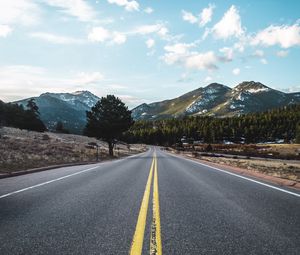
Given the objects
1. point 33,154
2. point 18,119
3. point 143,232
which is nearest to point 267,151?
point 33,154

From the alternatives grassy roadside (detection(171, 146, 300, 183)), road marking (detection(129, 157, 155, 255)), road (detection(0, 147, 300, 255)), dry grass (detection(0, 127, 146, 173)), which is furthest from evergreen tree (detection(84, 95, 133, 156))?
road marking (detection(129, 157, 155, 255))

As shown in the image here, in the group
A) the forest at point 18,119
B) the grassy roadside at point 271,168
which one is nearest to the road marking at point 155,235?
the grassy roadside at point 271,168

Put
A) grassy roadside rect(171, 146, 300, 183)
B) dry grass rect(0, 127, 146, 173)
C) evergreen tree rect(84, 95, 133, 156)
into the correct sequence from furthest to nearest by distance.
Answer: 1. evergreen tree rect(84, 95, 133, 156)
2. dry grass rect(0, 127, 146, 173)
3. grassy roadside rect(171, 146, 300, 183)

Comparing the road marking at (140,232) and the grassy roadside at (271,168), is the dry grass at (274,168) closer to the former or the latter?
the grassy roadside at (271,168)

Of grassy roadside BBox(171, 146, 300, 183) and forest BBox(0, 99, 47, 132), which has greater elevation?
forest BBox(0, 99, 47, 132)

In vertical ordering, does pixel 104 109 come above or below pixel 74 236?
above

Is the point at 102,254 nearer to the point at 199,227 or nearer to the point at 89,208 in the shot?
the point at 199,227

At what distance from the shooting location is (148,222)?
6152 mm

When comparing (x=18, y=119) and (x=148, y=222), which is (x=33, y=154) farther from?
(x=18, y=119)

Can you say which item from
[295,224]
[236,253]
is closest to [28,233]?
[236,253]

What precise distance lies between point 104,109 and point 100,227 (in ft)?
167

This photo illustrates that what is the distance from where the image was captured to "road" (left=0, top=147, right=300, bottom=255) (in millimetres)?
4641

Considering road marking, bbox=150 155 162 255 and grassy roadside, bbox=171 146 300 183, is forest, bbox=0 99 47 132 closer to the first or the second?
grassy roadside, bbox=171 146 300 183

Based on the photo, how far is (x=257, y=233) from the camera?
538 centimetres
